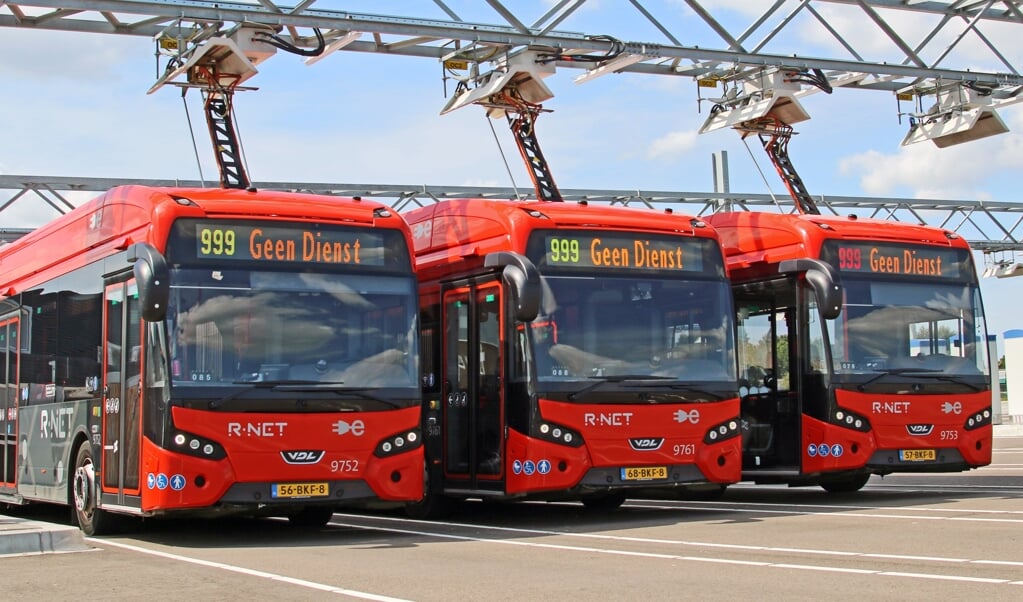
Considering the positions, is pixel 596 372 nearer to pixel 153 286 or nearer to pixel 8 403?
pixel 153 286

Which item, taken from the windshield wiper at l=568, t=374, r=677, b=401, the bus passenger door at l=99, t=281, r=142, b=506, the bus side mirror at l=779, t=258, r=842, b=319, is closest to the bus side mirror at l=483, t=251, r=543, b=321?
the windshield wiper at l=568, t=374, r=677, b=401

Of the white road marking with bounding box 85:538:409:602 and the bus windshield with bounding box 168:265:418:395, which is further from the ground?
the bus windshield with bounding box 168:265:418:395

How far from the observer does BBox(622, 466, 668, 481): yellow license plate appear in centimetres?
1478

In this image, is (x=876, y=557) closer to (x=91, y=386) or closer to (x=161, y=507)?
(x=161, y=507)

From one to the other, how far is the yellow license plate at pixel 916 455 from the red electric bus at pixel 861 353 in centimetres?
1

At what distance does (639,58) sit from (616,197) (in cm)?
1702

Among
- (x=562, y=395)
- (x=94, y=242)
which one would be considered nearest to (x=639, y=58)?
(x=562, y=395)

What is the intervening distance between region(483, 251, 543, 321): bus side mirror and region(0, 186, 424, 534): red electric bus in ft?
3.31

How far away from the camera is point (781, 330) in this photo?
701 inches

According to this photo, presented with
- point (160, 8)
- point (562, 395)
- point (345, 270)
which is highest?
point (160, 8)

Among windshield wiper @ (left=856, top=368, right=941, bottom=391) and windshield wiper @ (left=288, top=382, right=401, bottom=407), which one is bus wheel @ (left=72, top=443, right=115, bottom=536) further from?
windshield wiper @ (left=856, top=368, right=941, bottom=391)

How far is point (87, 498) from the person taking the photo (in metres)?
14.5

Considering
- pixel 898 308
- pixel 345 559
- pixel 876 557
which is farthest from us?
pixel 898 308

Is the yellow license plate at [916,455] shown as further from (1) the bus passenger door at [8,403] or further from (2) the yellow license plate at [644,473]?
(1) the bus passenger door at [8,403]
